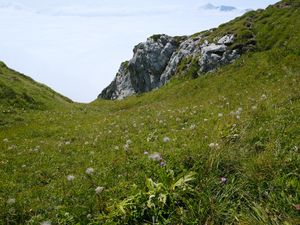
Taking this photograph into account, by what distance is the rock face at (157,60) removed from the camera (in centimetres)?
5809

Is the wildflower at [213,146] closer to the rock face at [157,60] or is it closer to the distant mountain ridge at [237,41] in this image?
the distant mountain ridge at [237,41]

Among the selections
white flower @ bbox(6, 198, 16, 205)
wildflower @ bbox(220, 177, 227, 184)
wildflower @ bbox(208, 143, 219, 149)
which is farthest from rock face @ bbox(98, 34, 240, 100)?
wildflower @ bbox(220, 177, 227, 184)

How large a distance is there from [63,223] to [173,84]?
41017mm

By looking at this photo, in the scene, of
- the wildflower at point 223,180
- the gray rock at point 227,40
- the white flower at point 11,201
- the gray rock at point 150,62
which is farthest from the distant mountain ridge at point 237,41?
the white flower at point 11,201

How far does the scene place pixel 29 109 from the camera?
38719 millimetres

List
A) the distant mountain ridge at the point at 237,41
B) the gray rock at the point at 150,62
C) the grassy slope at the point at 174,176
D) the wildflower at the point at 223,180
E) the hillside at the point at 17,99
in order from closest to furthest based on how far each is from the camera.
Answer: the grassy slope at the point at 174,176, the wildflower at the point at 223,180, the hillside at the point at 17,99, the distant mountain ridge at the point at 237,41, the gray rock at the point at 150,62

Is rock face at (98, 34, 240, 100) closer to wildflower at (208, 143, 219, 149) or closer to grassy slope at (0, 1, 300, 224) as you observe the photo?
grassy slope at (0, 1, 300, 224)

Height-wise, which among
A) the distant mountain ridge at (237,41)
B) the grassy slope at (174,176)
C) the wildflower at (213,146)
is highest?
the distant mountain ridge at (237,41)

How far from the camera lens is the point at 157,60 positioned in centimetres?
8519

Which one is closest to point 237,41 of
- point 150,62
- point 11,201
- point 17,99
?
point 17,99

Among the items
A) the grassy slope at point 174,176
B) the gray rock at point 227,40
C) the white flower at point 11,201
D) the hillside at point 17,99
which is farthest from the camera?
the gray rock at point 227,40

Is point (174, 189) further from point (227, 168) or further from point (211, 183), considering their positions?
point (227, 168)

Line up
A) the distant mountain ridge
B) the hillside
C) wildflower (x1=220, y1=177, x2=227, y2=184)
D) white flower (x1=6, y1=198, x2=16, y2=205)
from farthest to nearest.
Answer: the distant mountain ridge → the hillside → white flower (x1=6, y1=198, x2=16, y2=205) → wildflower (x1=220, y1=177, x2=227, y2=184)

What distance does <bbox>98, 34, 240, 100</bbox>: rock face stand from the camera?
191ft
